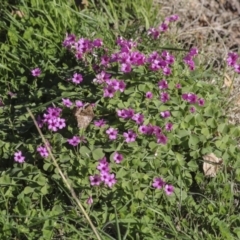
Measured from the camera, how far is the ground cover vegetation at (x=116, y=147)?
2949 mm

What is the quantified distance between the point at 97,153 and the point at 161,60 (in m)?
0.65

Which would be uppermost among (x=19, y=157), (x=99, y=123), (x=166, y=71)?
(x=166, y=71)

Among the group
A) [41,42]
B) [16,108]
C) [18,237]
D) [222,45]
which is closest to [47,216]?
[18,237]

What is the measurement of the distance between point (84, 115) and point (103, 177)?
424mm

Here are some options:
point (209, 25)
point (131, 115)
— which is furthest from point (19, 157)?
point (209, 25)

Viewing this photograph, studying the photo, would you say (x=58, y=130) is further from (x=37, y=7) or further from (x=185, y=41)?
(x=185, y=41)

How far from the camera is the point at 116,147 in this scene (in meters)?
3.08

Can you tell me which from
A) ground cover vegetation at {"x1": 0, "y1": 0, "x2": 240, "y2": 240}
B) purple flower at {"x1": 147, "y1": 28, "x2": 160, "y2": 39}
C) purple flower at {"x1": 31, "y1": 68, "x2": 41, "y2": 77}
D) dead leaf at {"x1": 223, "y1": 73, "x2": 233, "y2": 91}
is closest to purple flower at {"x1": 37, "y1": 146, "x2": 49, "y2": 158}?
ground cover vegetation at {"x1": 0, "y1": 0, "x2": 240, "y2": 240}

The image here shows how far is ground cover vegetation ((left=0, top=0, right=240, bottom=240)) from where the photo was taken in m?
2.95

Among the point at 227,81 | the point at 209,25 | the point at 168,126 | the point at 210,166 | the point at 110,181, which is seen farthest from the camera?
the point at 209,25

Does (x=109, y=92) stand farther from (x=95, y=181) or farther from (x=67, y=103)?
(x=95, y=181)

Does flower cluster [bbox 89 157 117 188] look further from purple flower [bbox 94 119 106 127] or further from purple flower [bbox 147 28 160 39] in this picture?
purple flower [bbox 147 28 160 39]

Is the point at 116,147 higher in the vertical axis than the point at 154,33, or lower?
lower

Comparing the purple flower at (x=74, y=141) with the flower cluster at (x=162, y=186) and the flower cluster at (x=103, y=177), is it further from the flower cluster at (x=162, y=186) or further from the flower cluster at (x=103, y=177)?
the flower cluster at (x=162, y=186)
